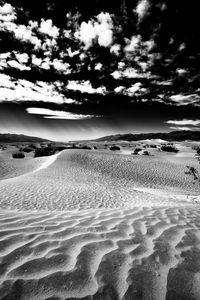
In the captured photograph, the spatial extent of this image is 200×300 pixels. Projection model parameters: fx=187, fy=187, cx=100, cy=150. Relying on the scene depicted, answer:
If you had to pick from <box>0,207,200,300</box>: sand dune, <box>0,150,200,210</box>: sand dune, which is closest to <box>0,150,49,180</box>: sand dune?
<box>0,150,200,210</box>: sand dune

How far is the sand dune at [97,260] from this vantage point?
190 cm

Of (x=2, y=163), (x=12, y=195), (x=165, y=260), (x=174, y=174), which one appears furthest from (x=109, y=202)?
(x=2, y=163)

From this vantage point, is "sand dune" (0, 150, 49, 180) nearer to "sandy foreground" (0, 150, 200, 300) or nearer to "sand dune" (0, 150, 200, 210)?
"sand dune" (0, 150, 200, 210)

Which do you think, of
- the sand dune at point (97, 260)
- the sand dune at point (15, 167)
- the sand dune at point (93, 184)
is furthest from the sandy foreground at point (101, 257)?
the sand dune at point (15, 167)

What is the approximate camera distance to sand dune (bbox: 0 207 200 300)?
1900 mm

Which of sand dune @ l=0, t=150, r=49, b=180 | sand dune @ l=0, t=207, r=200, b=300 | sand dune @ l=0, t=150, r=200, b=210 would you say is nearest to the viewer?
sand dune @ l=0, t=207, r=200, b=300

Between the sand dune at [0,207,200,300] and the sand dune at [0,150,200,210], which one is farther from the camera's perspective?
the sand dune at [0,150,200,210]

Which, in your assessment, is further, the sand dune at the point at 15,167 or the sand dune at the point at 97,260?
the sand dune at the point at 15,167

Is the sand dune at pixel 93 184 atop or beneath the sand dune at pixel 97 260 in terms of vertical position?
beneath

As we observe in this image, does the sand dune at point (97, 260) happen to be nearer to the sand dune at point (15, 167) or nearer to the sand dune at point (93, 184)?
the sand dune at point (93, 184)

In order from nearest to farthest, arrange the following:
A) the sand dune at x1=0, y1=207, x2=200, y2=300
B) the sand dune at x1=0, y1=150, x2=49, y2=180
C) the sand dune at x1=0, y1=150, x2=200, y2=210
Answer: the sand dune at x1=0, y1=207, x2=200, y2=300, the sand dune at x1=0, y1=150, x2=200, y2=210, the sand dune at x1=0, y1=150, x2=49, y2=180

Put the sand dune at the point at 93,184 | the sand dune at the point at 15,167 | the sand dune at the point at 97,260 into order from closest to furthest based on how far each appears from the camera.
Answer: the sand dune at the point at 97,260
the sand dune at the point at 93,184
the sand dune at the point at 15,167

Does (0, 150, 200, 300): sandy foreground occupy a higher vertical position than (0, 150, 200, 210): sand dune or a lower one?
higher

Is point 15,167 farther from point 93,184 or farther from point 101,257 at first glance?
point 101,257
